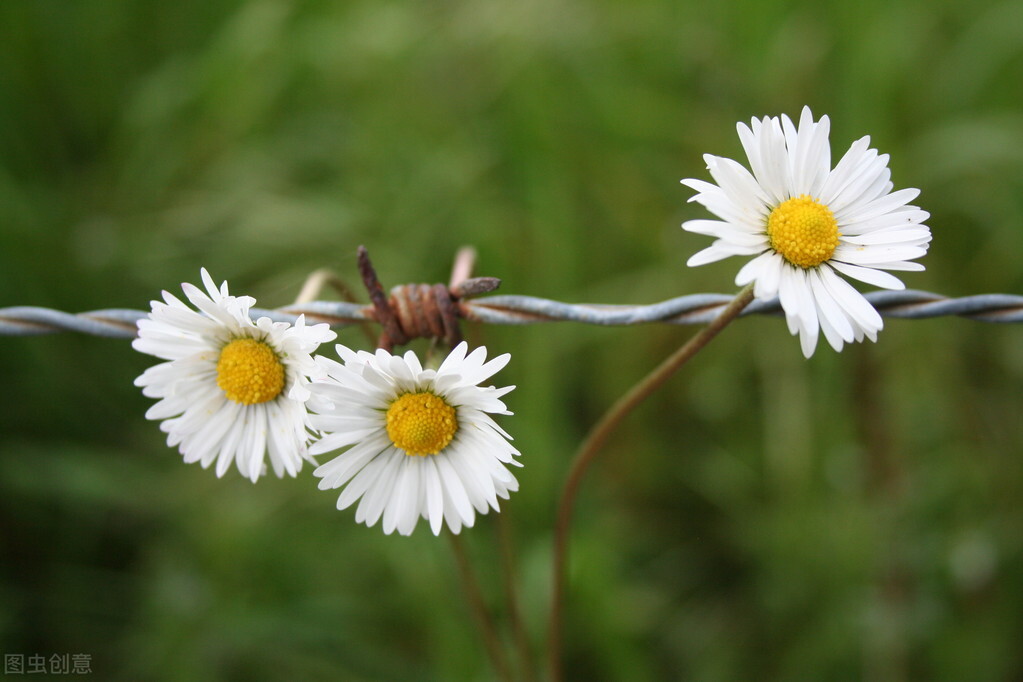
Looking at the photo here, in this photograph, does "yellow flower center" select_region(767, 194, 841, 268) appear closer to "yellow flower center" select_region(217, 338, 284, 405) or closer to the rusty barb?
the rusty barb

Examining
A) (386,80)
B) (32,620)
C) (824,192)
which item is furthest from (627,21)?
(32,620)

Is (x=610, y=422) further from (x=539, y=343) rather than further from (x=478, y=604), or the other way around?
(x=539, y=343)

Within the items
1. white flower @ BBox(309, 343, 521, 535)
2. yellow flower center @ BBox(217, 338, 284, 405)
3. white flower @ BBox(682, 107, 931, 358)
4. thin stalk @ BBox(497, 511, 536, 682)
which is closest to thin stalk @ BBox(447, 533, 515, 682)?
thin stalk @ BBox(497, 511, 536, 682)

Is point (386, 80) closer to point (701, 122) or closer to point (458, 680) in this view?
point (701, 122)

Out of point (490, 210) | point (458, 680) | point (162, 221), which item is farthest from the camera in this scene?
point (162, 221)

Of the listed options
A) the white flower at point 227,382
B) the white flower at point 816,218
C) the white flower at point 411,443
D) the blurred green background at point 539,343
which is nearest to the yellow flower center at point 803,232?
the white flower at point 816,218

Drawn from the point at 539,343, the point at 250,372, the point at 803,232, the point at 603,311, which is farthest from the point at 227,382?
the point at 539,343
